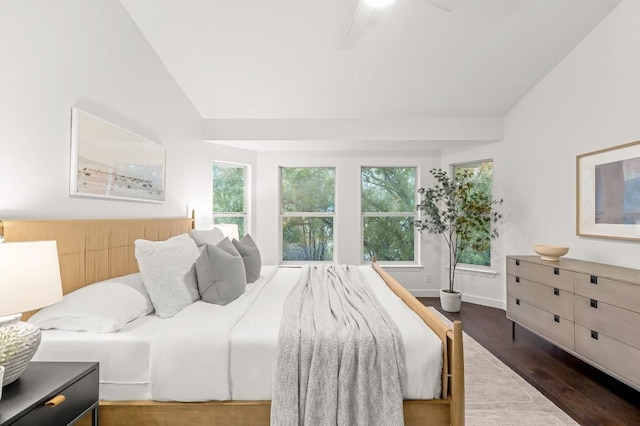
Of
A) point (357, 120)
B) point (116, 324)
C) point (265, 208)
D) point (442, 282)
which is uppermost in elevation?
point (357, 120)

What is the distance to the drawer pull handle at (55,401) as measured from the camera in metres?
1.12

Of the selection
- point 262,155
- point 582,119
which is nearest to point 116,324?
point 262,155

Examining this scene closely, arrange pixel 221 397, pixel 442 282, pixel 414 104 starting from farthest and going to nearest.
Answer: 1. pixel 442 282
2. pixel 414 104
3. pixel 221 397

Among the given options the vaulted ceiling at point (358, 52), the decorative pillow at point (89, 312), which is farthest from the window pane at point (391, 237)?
the decorative pillow at point (89, 312)

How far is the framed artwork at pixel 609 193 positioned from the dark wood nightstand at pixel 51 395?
3.65m

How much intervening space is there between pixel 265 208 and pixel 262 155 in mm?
803

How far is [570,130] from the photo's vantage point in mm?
3170

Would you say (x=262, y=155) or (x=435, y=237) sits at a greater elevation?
(x=262, y=155)

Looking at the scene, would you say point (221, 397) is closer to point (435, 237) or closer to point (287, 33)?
point (287, 33)

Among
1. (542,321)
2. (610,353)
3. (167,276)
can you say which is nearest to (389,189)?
(542,321)

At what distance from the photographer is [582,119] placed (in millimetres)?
3027

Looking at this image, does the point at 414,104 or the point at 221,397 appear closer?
the point at 221,397

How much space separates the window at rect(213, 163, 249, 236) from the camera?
14.9ft

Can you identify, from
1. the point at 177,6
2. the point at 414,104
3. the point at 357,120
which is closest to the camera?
the point at 177,6
